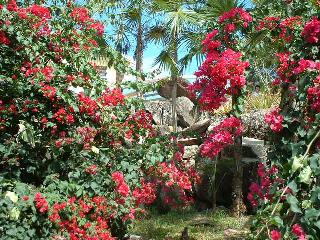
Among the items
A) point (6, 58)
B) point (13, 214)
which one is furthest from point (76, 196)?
point (6, 58)

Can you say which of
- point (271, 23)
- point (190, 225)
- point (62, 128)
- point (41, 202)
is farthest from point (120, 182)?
point (190, 225)

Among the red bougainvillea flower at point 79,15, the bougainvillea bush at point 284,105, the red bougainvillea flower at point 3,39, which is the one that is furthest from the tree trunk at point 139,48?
the red bougainvillea flower at point 3,39

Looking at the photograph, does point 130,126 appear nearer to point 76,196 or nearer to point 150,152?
point 150,152

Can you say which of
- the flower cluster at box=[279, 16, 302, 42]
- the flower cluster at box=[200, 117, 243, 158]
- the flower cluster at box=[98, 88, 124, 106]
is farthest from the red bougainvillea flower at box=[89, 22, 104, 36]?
the flower cluster at box=[279, 16, 302, 42]

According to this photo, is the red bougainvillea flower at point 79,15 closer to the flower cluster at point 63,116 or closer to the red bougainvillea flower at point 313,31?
the flower cluster at point 63,116

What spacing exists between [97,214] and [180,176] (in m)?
1.86

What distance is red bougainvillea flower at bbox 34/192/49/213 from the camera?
3.89 meters

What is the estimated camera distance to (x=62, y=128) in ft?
16.2

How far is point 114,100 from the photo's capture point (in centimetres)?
490

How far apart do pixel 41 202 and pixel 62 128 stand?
1.20 m

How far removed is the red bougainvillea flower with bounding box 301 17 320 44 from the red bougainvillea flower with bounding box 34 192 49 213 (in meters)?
2.64

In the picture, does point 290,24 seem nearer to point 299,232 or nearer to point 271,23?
point 271,23

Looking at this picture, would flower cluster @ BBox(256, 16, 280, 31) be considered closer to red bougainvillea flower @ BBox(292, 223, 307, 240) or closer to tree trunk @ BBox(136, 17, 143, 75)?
red bougainvillea flower @ BBox(292, 223, 307, 240)

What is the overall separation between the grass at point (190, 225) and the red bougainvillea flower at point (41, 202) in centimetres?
407
